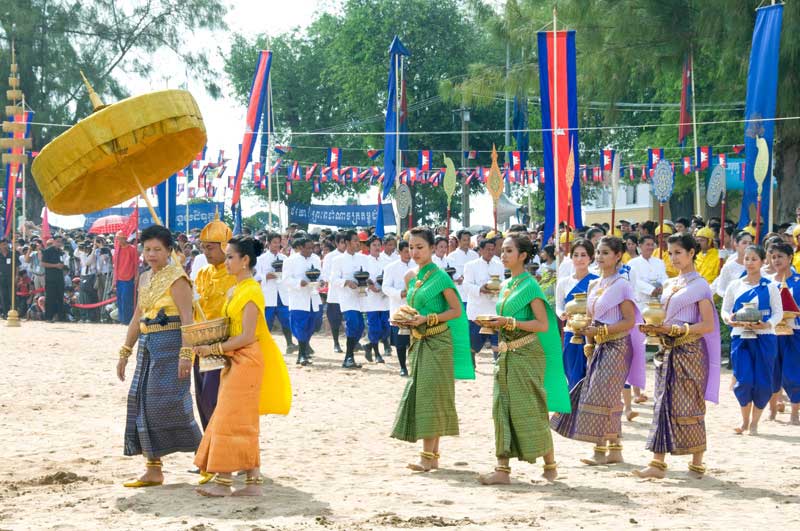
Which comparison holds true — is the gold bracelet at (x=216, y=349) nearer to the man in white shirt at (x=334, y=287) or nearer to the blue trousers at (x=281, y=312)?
the man in white shirt at (x=334, y=287)

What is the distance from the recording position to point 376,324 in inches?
628

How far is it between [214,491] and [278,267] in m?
10.0

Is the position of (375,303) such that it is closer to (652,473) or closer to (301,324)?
(301,324)

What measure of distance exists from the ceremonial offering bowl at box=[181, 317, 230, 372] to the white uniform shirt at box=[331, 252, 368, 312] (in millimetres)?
8547

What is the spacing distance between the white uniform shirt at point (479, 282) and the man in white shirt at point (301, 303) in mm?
2155

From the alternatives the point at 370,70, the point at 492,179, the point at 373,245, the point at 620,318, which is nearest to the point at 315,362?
the point at 373,245

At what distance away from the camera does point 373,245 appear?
16.6 meters

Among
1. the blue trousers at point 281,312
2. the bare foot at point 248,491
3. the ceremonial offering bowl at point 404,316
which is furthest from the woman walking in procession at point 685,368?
the blue trousers at point 281,312

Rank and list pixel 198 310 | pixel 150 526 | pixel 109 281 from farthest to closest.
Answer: pixel 109 281, pixel 198 310, pixel 150 526

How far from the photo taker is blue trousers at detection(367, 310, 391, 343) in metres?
15.9

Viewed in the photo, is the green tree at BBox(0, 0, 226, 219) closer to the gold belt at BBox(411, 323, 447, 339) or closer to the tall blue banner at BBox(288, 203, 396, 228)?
the tall blue banner at BBox(288, 203, 396, 228)

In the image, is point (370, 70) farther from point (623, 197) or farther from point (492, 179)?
point (492, 179)

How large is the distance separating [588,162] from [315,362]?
26.4 metres

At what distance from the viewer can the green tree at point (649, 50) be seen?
1853 centimetres
